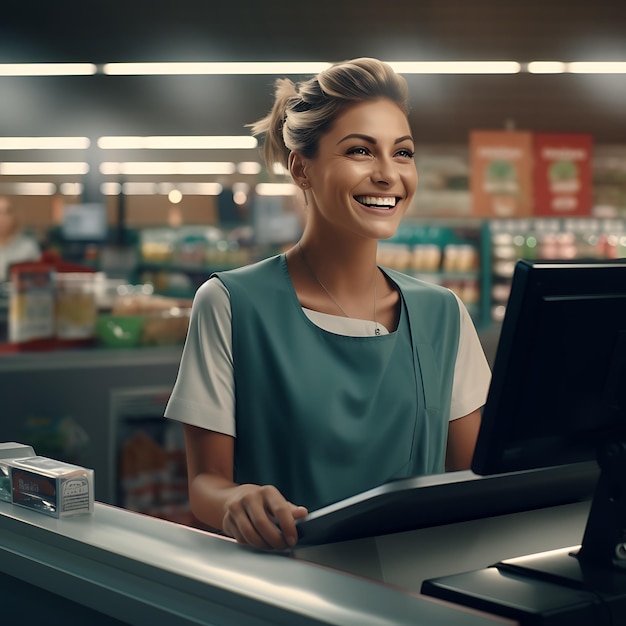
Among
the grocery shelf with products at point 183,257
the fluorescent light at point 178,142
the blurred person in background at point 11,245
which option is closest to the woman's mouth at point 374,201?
the blurred person in background at point 11,245

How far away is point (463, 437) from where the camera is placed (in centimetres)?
165

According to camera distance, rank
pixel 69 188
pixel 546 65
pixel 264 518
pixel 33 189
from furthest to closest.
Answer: pixel 69 188 < pixel 33 189 < pixel 546 65 < pixel 264 518

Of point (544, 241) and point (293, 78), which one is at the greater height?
point (293, 78)

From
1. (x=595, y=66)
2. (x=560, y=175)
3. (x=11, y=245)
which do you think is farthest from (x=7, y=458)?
(x=560, y=175)

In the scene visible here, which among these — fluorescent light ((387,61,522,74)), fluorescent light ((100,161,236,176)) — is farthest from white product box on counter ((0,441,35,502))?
fluorescent light ((100,161,236,176))

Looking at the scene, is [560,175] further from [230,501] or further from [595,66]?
[230,501]

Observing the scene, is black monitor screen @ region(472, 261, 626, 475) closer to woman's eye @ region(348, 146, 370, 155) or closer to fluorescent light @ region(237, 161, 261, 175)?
woman's eye @ region(348, 146, 370, 155)

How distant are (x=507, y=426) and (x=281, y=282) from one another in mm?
716

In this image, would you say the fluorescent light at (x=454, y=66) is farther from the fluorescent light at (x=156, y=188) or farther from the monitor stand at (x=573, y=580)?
the monitor stand at (x=573, y=580)

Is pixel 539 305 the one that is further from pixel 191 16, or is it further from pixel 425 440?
pixel 191 16

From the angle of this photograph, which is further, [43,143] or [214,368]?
[43,143]

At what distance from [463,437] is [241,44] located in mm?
7366

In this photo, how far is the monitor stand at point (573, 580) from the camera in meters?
0.86

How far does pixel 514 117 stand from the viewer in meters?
10.6
